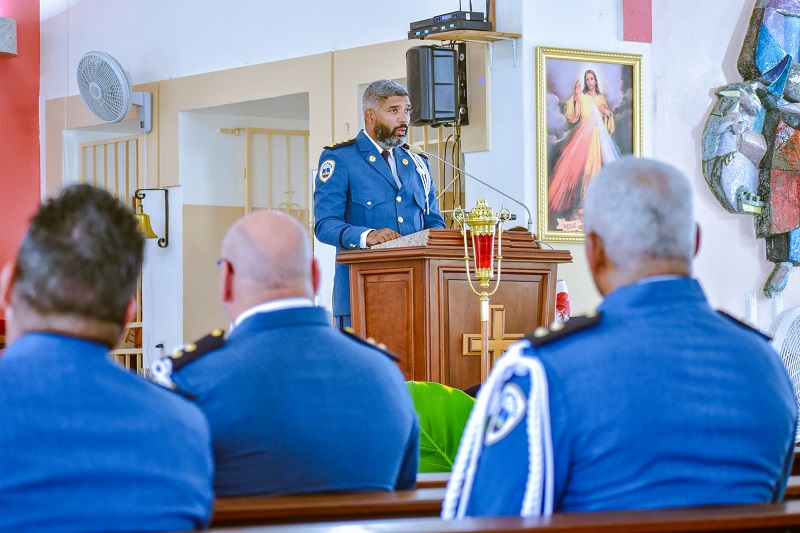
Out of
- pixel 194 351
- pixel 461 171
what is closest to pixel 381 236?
pixel 461 171

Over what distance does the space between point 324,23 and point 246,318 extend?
6683mm

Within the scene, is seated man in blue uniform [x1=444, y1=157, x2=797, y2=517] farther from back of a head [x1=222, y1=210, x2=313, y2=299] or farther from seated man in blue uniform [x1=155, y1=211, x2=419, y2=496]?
back of a head [x1=222, y1=210, x2=313, y2=299]

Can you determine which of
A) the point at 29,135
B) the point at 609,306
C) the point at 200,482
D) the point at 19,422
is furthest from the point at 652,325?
the point at 29,135

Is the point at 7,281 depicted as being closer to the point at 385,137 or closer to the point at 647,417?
the point at 647,417

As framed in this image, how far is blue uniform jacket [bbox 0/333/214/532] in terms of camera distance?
1.39 meters

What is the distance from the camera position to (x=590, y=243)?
1.80 metres

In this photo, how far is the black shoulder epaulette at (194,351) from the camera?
1971mm

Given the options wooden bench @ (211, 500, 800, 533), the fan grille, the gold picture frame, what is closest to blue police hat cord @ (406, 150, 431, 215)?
the gold picture frame

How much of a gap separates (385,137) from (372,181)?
0.19 m

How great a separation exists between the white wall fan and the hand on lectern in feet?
16.7

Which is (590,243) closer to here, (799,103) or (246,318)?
(246,318)

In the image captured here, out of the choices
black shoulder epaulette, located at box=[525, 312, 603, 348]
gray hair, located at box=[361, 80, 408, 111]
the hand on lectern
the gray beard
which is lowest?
black shoulder epaulette, located at box=[525, 312, 603, 348]

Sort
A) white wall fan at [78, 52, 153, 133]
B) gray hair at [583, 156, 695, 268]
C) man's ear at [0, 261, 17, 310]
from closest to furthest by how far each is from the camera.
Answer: man's ear at [0, 261, 17, 310] → gray hair at [583, 156, 695, 268] → white wall fan at [78, 52, 153, 133]

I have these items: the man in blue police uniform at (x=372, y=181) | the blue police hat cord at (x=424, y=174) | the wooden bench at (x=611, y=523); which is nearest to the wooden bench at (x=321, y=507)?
the wooden bench at (x=611, y=523)
